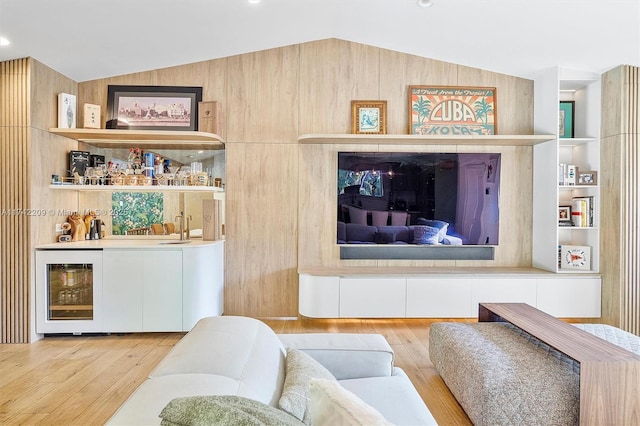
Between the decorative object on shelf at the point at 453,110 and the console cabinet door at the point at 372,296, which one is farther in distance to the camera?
the decorative object on shelf at the point at 453,110

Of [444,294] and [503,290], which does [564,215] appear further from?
[444,294]

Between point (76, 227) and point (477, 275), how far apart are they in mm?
3943

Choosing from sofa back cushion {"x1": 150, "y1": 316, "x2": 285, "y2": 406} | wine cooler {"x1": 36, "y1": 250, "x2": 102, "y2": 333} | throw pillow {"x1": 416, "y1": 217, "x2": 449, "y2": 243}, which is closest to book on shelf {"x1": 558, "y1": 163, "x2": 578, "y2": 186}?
throw pillow {"x1": 416, "y1": 217, "x2": 449, "y2": 243}

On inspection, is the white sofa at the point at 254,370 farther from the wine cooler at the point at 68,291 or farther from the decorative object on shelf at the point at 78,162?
the decorative object on shelf at the point at 78,162

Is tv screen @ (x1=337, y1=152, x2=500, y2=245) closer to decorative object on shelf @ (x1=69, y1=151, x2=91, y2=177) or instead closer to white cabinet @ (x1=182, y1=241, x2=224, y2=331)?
white cabinet @ (x1=182, y1=241, x2=224, y2=331)

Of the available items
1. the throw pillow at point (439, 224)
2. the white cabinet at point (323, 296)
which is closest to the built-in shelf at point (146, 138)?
the white cabinet at point (323, 296)

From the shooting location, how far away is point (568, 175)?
389 centimetres

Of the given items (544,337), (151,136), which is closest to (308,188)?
(151,136)

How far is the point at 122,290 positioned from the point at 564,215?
4338mm

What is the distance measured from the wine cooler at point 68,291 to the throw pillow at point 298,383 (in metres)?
2.71

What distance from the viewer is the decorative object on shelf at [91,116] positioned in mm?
3859

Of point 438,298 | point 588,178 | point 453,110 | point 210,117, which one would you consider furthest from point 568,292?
point 210,117

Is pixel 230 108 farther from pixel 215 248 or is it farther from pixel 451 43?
pixel 451 43

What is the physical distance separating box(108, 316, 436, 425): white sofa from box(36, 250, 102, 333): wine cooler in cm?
241
